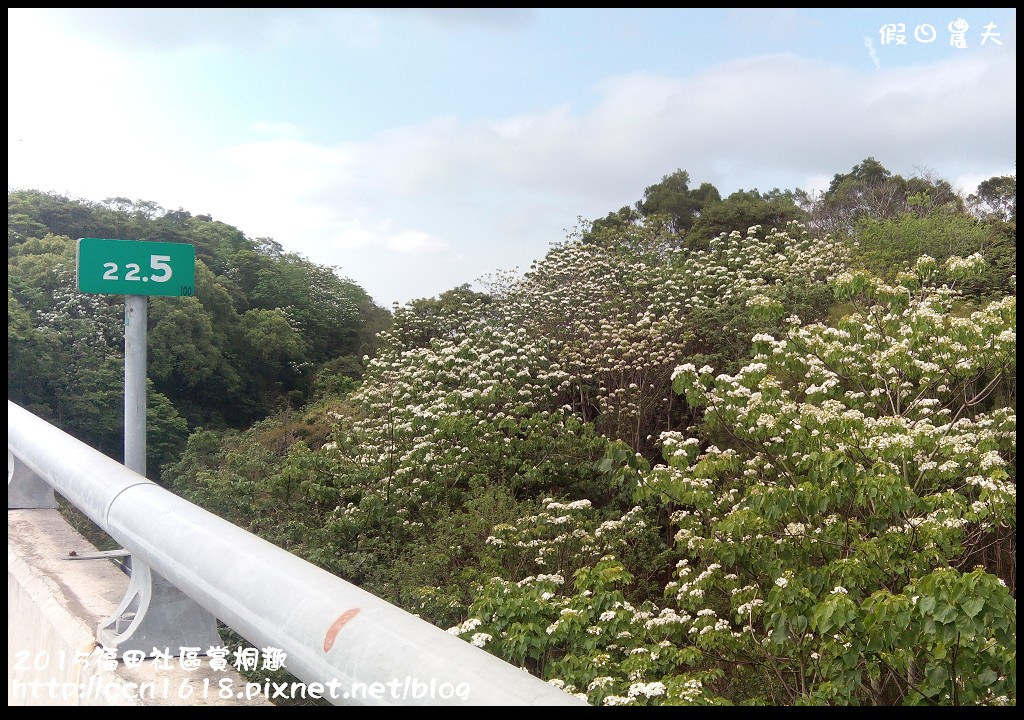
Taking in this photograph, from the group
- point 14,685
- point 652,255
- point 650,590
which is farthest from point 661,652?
point 652,255

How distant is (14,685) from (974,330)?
5.78m

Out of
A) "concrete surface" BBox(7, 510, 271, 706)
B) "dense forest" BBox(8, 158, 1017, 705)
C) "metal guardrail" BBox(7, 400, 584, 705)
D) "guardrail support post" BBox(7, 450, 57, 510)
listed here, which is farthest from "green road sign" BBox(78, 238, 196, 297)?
"dense forest" BBox(8, 158, 1017, 705)

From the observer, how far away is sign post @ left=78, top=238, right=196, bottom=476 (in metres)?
2.87

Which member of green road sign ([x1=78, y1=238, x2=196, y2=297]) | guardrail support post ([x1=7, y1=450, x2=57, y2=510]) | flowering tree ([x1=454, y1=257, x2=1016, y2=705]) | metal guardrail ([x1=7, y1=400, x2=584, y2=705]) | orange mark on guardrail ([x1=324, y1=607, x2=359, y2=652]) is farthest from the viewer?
guardrail support post ([x1=7, y1=450, x2=57, y2=510])

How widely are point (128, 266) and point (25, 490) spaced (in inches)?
88.5

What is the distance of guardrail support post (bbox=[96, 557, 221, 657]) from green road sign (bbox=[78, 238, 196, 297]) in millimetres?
1033

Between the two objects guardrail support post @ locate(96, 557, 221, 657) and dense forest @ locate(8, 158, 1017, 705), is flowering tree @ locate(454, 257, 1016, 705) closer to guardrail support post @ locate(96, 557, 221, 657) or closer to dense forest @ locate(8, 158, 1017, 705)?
dense forest @ locate(8, 158, 1017, 705)

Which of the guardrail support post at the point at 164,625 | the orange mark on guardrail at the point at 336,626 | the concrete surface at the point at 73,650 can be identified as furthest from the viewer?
the guardrail support post at the point at 164,625

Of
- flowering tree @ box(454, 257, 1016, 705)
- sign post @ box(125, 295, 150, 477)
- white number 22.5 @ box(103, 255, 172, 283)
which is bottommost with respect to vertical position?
flowering tree @ box(454, 257, 1016, 705)

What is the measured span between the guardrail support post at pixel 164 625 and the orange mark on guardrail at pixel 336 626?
1.02 metres

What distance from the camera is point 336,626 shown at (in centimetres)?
137

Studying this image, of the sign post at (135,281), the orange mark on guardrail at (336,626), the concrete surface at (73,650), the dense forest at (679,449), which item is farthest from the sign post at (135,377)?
the dense forest at (679,449)

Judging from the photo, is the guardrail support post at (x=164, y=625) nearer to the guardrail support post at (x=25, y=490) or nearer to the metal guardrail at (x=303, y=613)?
the metal guardrail at (x=303, y=613)

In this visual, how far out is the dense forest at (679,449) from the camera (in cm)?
484
